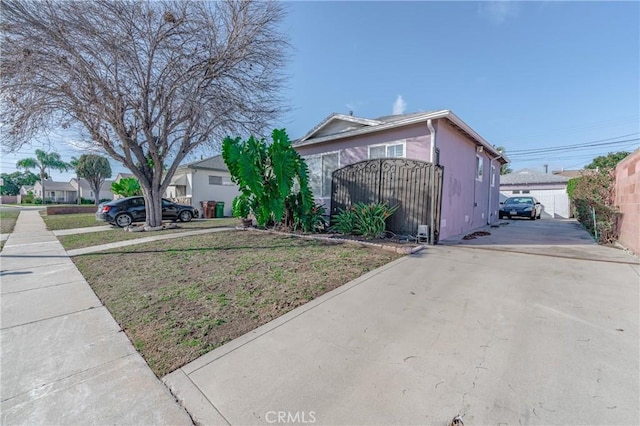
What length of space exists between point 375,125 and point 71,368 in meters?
8.48

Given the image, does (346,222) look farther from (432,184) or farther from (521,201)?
(521,201)

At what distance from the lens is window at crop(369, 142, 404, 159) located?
27.0 feet

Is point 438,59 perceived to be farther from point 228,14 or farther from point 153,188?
point 153,188

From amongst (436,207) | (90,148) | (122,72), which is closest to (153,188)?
(90,148)

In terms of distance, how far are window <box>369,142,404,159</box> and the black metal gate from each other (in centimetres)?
42

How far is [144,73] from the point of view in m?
9.33

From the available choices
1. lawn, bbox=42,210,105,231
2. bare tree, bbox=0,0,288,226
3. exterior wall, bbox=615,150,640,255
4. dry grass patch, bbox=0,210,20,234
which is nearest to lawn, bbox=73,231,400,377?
bare tree, bbox=0,0,288,226

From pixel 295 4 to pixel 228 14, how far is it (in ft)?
8.17

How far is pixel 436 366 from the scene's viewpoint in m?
2.18

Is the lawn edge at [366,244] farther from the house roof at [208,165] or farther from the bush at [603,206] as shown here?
the house roof at [208,165]

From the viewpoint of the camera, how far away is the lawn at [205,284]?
2688mm

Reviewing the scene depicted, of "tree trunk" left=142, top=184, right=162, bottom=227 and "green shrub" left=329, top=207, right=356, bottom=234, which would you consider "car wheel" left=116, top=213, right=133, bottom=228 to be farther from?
"green shrub" left=329, top=207, right=356, bottom=234
